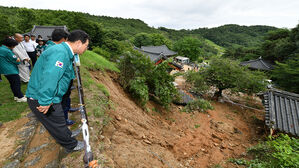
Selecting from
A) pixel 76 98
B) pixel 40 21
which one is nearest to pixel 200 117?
pixel 76 98

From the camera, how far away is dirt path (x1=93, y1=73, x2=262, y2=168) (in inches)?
129

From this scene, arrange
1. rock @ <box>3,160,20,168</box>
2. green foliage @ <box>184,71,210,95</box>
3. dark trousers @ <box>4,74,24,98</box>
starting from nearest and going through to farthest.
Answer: rock @ <box>3,160,20,168</box>
dark trousers @ <box>4,74,24,98</box>
green foliage @ <box>184,71,210,95</box>

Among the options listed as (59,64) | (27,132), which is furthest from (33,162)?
(59,64)

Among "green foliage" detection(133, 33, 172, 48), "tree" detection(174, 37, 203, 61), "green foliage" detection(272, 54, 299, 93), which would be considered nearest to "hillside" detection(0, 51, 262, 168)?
"green foliage" detection(272, 54, 299, 93)

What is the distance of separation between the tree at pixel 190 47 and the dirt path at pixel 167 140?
38.7 m

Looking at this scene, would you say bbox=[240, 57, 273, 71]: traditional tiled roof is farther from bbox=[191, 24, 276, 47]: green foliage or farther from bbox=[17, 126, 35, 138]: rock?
bbox=[191, 24, 276, 47]: green foliage

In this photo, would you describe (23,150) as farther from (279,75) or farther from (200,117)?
(279,75)

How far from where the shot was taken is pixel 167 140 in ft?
17.0

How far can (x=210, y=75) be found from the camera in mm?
13922

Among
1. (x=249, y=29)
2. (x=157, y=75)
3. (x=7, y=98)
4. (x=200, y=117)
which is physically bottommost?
(x=200, y=117)

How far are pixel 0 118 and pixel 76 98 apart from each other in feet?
6.29

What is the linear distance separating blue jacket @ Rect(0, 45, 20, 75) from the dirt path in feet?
10.9

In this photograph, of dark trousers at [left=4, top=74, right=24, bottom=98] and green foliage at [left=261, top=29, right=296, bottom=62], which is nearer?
dark trousers at [left=4, top=74, right=24, bottom=98]

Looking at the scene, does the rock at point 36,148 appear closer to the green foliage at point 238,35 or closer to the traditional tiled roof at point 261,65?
the traditional tiled roof at point 261,65
